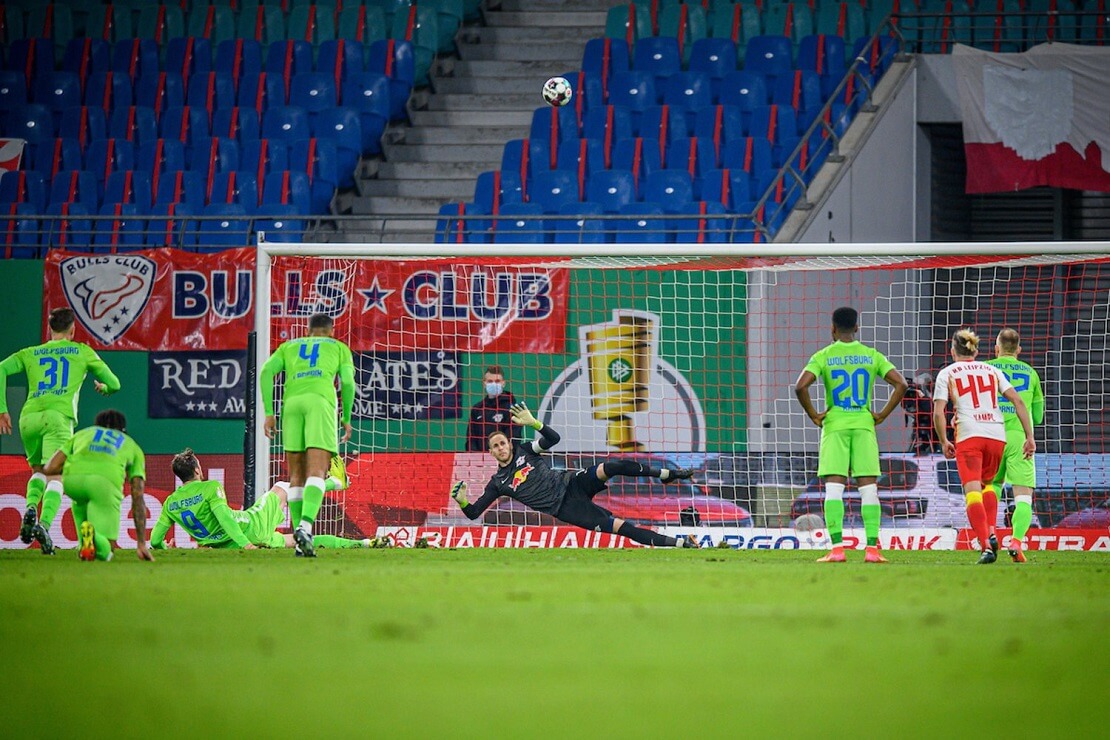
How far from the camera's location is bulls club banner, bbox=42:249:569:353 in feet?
50.1

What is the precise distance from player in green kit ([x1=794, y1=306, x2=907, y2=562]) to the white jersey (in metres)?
0.44

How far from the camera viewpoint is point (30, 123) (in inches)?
786

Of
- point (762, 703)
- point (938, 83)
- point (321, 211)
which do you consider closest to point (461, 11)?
point (321, 211)

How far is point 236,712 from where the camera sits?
11.1 feet

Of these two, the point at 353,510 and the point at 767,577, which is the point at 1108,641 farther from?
the point at 353,510

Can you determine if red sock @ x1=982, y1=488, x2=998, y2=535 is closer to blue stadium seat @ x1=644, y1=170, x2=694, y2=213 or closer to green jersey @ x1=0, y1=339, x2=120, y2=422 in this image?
green jersey @ x1=0, y1=339, x2=120, y2=422

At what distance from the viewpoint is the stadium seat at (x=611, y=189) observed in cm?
1758

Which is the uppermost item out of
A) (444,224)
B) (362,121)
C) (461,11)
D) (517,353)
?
(461,11)

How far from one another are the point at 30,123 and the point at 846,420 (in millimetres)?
13624

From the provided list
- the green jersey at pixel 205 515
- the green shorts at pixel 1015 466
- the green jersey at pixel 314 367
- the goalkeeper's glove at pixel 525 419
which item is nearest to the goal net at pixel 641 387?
the goalkeeper's glove at pixel 525 419

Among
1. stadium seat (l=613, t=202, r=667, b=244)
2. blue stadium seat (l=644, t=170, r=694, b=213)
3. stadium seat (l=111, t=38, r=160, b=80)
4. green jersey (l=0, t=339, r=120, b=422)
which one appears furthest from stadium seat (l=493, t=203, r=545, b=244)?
green jersey (l=0, t=339, r=120, b=422)

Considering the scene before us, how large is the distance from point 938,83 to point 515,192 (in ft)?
17.2

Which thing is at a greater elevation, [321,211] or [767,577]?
[321,211]

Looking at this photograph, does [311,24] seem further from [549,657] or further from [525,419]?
[549,657]
